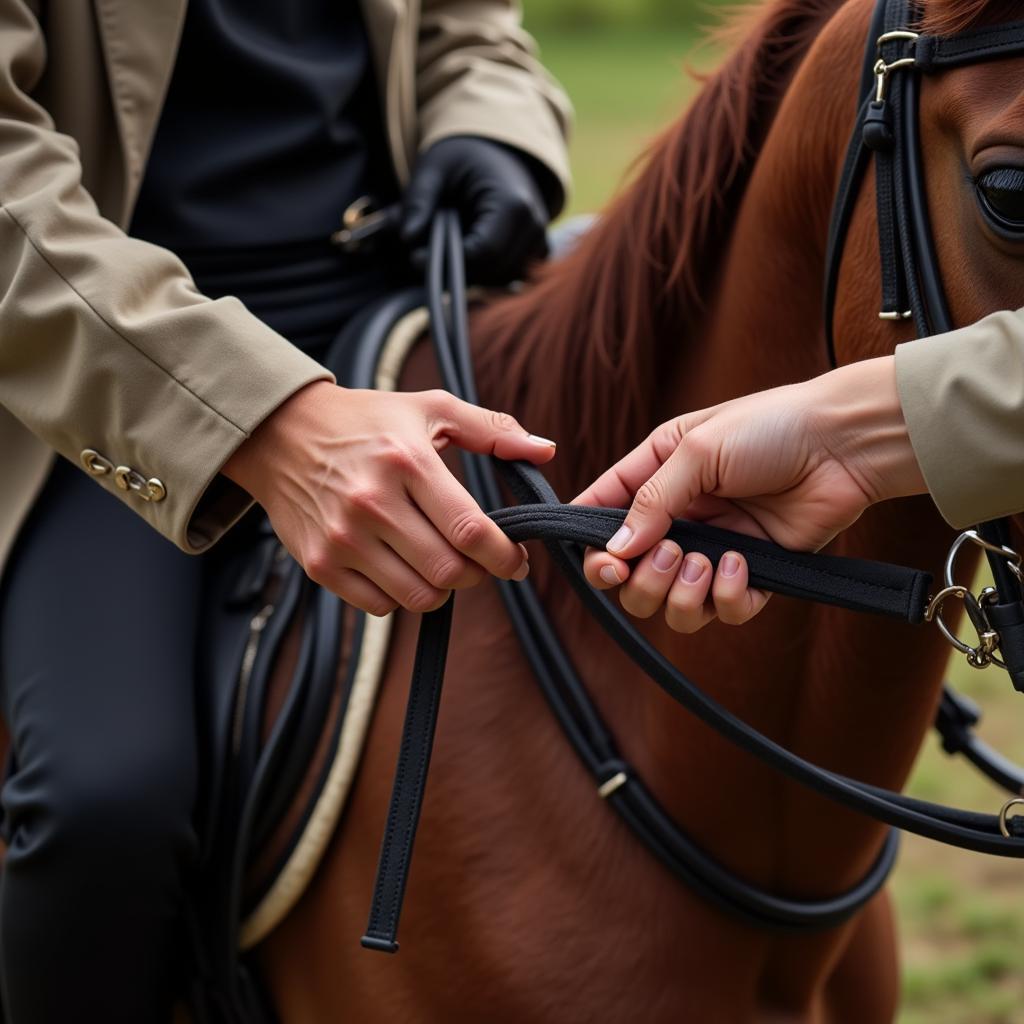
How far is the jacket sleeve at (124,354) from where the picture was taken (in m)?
1.35

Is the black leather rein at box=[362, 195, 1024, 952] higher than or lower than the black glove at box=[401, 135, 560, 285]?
lower

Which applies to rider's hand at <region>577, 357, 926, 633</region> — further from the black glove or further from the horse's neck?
the black glove

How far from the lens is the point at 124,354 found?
1.37 m

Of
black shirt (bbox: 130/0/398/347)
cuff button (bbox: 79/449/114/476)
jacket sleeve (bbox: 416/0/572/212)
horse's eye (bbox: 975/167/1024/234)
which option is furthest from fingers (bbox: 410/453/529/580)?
jacket sleeve (bbox: 416/0/572/212)

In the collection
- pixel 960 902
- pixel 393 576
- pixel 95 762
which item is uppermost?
pixel 393 576

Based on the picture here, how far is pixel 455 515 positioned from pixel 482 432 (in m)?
0.13

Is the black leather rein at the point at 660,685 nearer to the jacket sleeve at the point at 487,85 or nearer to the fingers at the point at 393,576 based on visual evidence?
the fingers at the point at 393,576

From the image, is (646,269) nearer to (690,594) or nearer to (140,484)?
(690,594)

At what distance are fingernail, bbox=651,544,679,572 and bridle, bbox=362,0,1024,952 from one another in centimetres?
3

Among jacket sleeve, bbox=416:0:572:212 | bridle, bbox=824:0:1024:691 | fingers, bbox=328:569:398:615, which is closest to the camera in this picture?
bridle, bbox=824:0:1024:691

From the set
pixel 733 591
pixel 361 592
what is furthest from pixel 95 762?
pixel 733 591

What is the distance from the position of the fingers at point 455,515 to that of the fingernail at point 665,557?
0.15 meters

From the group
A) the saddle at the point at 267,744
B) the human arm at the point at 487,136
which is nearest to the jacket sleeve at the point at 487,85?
the human arm at the point at 487,136

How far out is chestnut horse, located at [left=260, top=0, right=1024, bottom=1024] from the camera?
151 cm
